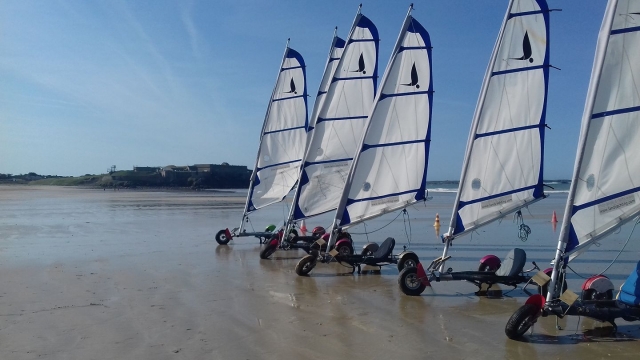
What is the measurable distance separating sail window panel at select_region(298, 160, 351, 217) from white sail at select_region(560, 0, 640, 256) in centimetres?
831

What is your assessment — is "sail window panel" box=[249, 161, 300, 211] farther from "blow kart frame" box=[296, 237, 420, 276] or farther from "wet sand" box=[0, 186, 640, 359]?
"blow kart frame" box=[296, 237, 420, 276]

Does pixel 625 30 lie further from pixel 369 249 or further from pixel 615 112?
pixel 369 249

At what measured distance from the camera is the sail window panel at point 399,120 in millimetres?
12445

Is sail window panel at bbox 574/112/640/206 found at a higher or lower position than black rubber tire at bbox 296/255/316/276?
higher

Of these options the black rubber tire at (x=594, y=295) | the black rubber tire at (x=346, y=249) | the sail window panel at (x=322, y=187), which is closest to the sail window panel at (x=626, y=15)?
the black rubber tire at (x=594, y=295)

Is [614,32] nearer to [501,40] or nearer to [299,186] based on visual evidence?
[501,40]

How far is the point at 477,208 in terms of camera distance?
10070 millimetres

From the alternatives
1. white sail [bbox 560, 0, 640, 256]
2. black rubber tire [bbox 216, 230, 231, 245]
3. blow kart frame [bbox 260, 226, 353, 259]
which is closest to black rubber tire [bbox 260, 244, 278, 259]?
blow kart frame [bbox 260, 226, 353, 259]

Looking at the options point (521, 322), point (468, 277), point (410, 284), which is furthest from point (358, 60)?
point (521, 322)

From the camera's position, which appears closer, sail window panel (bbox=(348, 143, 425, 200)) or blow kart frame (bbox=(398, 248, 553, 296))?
blow kart frame (bbox=(398, 248, 553, 296))

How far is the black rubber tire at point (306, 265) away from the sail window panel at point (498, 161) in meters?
3.41

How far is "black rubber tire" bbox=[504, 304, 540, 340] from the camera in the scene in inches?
261

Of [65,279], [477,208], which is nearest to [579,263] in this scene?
[477,208]

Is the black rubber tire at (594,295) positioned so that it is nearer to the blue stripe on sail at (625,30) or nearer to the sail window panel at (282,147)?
the blue stripe on sail at (625,30)
